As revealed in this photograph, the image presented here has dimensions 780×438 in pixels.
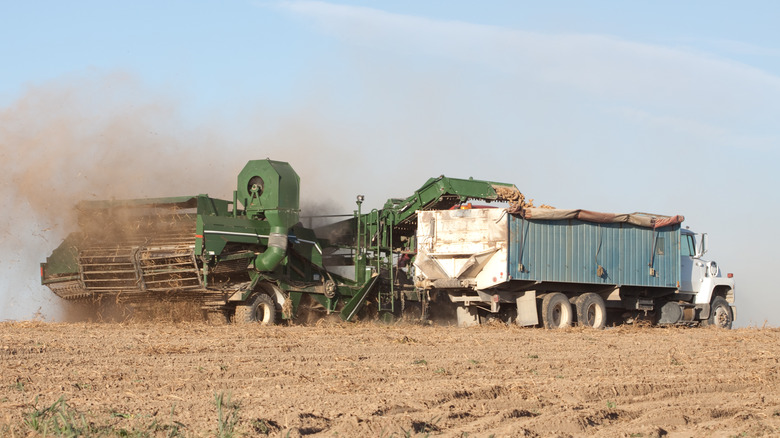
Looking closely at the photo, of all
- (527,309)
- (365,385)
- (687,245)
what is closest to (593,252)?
(527,309)

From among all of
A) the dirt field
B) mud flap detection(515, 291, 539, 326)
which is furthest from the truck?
the dirt field

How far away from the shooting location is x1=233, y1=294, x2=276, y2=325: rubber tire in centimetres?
1814

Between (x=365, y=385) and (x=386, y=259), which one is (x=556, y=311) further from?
(x=365, y=385)

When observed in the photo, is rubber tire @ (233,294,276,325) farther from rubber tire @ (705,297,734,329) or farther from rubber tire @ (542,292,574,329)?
rubber tire @ (705,297,734,329)

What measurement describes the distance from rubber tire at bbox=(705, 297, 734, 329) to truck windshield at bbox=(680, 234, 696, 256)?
1580 mm

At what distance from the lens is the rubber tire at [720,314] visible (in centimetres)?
2439

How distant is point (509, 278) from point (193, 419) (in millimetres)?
12166

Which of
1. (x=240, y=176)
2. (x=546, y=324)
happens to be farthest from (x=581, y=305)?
(x=240, y=176)

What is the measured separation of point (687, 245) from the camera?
78.5 ft

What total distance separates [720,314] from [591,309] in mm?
5160

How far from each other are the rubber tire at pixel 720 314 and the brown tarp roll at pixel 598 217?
9.90 ft

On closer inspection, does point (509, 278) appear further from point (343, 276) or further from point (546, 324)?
point (343, 276)

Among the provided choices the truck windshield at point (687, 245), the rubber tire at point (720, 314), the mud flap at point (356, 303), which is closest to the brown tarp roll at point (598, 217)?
the truck windshield at point (687, 245)

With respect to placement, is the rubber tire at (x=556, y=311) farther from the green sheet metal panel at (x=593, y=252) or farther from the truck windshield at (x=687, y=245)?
the truck windshield at (x=687, y=245)
